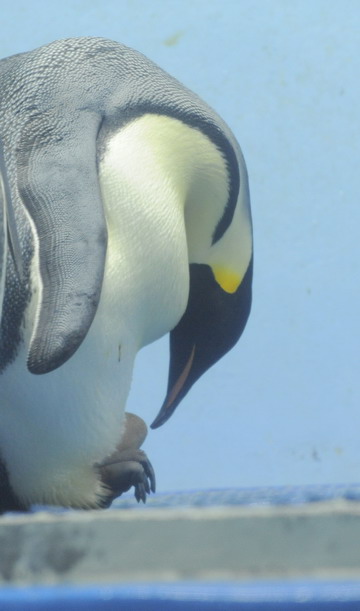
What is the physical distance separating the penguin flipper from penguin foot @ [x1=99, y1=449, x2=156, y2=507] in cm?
19

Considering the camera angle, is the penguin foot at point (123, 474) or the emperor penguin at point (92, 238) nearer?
the emperor penguin at point (92, 238)

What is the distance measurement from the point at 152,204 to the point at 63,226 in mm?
121

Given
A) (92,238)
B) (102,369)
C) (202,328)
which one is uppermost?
(92,238)

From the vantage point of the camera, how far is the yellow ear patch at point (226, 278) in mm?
970

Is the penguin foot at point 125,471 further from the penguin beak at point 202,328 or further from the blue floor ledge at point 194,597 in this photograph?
the blue floor ledge at point 194,597

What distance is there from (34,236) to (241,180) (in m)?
0.28

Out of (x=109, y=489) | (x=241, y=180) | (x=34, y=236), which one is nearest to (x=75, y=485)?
(x=109, y=489)

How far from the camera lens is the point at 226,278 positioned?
98 centimetres

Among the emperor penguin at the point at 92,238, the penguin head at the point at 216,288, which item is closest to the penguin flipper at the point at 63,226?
the emperor penguin at the point at 92,238

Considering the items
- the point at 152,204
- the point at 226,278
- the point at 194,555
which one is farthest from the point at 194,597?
the point at 226,278

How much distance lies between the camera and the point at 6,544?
0.31 metres

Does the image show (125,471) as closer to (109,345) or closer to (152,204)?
(109,345)

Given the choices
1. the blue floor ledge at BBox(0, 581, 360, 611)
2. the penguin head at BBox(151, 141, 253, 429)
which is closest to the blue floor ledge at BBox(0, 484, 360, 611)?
the blue floor ledge at BBox(0, 581, 360, 611)

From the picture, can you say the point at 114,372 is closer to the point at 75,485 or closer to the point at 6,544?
the point at 75,485
